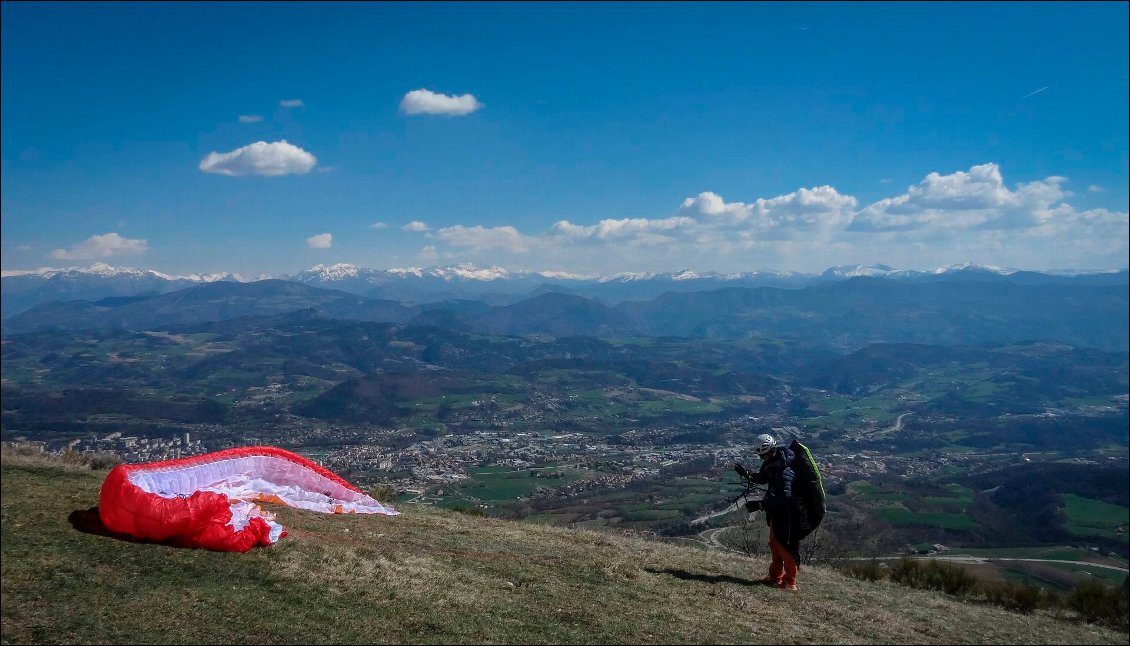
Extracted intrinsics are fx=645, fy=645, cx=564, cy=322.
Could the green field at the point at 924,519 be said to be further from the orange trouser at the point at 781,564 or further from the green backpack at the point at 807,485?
the green backpack at the point at 807,485

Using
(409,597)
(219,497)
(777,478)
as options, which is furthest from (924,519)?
(219,497)

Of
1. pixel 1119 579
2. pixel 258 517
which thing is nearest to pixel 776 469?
pixel 258 517

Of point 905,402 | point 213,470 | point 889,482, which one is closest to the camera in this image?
point 213,470

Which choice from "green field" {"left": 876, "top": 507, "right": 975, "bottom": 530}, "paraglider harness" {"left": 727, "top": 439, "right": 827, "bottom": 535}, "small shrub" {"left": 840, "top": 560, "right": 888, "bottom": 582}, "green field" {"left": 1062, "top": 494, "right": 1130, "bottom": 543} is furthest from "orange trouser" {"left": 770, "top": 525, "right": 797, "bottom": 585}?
"green field" {"left": 1062, "top": 494, "right": 1130, "bottom": 543}

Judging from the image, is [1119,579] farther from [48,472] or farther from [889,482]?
[48,472]

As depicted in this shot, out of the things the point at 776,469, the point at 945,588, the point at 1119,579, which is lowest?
the point at 1119,579

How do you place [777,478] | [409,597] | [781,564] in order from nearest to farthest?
[409,597] → [777,478] → [781,564]

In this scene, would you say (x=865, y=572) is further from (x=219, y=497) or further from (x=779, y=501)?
(x=219, y=497)
